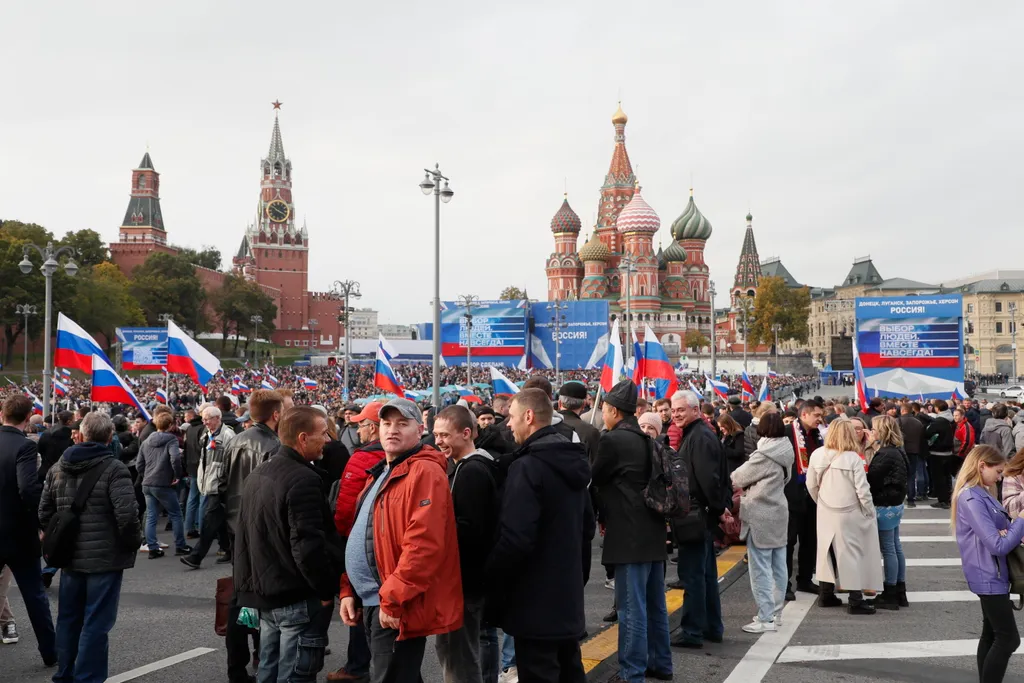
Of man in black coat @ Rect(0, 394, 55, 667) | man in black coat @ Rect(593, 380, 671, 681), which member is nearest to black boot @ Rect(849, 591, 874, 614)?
man in black coat @ Rect(593, 380, 671, 681)

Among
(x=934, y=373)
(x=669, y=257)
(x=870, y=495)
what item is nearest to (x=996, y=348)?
(x=669, y=257)

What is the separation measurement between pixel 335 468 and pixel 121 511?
1.36m

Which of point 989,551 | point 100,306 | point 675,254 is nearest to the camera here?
point 989,551

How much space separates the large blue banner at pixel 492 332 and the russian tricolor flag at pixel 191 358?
14411 mm

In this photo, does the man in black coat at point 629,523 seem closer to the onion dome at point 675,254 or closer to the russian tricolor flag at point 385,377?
the russian tricolor flag at point 385,377

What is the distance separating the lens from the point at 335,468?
5867 millimetres

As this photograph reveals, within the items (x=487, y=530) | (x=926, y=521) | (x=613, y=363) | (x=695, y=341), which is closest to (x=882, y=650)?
(x=487, y=530)

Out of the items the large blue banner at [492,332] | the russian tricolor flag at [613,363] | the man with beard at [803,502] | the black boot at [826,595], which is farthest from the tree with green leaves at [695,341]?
the black boot at [826,595]

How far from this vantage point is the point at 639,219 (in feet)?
306

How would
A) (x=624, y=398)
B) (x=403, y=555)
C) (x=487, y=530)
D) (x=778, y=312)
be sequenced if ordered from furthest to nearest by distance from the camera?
(x=778, y=312)
(x=624, y=398)
(x=487, y=530)
(x=403, y=555)

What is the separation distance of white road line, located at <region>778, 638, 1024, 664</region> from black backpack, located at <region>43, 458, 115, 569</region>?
465 cm

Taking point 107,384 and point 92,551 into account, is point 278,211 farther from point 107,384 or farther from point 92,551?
point 92,551

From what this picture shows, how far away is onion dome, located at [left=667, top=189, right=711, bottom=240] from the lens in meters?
104

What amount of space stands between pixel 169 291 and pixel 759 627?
8102 cm
